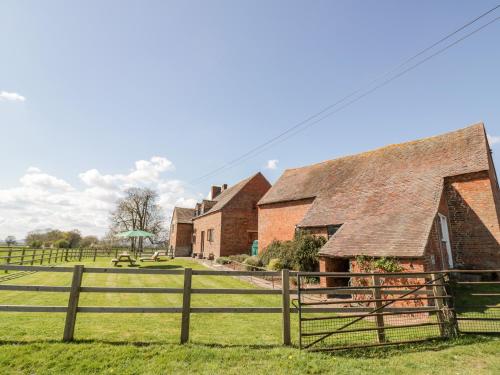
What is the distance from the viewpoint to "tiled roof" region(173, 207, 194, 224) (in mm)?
40216

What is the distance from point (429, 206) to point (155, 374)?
12.6 metres

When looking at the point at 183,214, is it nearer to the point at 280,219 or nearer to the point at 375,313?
the point at 280,219

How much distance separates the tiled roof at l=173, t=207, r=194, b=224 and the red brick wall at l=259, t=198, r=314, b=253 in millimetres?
19509

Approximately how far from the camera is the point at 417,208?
12.3m

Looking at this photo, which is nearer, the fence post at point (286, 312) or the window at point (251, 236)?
the fence post at point (286, 312)

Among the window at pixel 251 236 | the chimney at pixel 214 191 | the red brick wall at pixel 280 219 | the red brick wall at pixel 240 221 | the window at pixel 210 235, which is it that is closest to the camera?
the red brick wall at pixel 280 219

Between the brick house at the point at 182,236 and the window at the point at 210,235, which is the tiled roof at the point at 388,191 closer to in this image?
the window at the point at 210,235

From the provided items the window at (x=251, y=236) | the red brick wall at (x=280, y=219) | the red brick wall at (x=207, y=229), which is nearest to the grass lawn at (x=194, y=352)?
the red brick wall at (x=280, y=219)

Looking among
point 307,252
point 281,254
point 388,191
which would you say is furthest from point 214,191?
point 388,191

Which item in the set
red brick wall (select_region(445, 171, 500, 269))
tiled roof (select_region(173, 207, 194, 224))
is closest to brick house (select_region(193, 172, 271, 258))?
tiled roof (select_region(173, 207, 194, 224))

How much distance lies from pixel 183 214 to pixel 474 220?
3575 cm

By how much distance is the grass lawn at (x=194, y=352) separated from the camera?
164 inches

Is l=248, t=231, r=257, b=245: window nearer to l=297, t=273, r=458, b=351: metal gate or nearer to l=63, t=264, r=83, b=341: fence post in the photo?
l=297, t=273, r=458, b=351: metal gate

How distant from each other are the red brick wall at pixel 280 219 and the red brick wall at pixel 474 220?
8427mm
